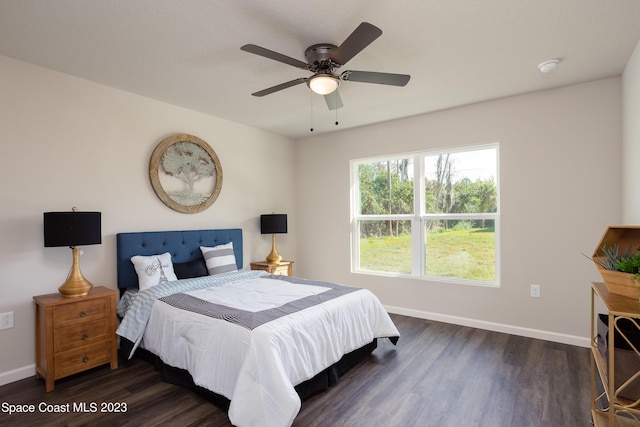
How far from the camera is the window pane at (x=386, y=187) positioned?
4.38 metres

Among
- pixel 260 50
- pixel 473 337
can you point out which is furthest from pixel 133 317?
pixel 473 337

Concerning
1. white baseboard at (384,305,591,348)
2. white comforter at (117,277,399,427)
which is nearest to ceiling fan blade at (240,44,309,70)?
white comforter at (117,277,399,427)

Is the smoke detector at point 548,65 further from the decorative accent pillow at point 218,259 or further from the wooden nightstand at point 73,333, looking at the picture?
the wooden nightstand at point 73,333

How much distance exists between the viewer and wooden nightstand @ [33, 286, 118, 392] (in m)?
2.44

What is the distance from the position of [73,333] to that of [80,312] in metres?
0.16

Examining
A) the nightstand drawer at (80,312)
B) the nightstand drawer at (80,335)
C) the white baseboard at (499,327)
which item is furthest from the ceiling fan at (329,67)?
the white baseboard at (499,327)

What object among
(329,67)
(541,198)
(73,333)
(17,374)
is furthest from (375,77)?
(17,374)

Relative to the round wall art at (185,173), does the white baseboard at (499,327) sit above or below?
below

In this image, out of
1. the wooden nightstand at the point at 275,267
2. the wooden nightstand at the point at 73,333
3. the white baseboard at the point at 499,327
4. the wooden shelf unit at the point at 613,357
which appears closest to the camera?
the wooden shelf unit at the point at 613,357

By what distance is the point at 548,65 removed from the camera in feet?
8.86

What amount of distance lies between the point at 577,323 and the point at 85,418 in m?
4.18

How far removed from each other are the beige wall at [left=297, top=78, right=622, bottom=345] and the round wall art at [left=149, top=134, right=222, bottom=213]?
7.88 feet

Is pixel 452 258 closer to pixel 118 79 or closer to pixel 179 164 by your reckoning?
pixel 179 164

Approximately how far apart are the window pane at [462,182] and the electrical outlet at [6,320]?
424 cm
